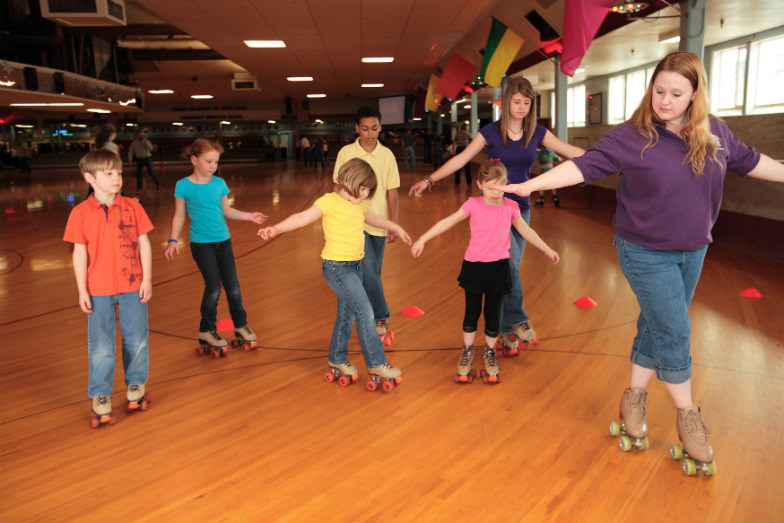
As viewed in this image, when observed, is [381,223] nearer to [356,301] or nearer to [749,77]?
[356,301]

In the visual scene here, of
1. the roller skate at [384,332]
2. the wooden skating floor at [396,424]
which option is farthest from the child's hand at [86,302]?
the roller skate at [384,332]

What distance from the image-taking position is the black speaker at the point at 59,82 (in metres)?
12.1

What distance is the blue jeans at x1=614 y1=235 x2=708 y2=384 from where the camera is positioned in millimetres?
1892

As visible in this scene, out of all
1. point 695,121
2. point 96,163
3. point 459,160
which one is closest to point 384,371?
point 459,160

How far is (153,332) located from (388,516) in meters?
2.42

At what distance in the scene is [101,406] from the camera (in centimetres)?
244

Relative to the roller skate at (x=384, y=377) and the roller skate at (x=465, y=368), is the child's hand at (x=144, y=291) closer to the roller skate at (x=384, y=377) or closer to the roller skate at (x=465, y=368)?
the roller skate at (x=384, y=377)

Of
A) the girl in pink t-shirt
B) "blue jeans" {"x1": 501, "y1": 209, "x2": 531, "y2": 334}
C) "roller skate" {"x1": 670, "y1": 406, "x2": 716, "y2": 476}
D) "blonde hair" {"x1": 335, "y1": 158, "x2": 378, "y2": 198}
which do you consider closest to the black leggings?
the girl in pink t-shirt

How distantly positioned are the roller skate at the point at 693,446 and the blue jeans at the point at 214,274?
7.12 ft

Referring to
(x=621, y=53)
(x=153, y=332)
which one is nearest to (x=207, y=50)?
(x=621, y=53)

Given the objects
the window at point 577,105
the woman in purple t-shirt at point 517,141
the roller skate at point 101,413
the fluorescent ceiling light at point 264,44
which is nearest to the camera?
the roller skate at point 101,413

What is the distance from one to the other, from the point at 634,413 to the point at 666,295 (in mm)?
498

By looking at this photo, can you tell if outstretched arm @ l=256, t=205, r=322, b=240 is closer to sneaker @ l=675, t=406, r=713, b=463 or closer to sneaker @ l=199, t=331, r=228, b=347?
sneaker @ l=199, t=331, r=228, b=347

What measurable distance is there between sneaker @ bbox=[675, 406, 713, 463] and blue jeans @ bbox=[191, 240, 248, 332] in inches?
85.5
